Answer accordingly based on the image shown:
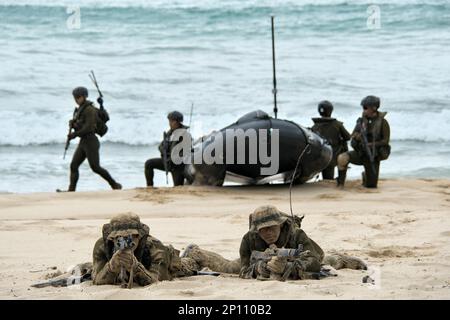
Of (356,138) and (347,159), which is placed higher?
(356,138)

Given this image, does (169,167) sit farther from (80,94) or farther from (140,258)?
(140,258)

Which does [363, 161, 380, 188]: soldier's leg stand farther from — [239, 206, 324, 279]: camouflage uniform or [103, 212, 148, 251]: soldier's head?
[103, 212, 148, 251]: soldier's head

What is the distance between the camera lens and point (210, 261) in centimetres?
1180

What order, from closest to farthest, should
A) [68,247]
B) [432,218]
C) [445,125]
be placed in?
[68,247] → [432,218] → [445,125]

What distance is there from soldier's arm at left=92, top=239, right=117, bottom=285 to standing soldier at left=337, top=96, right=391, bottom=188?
8.01 metres

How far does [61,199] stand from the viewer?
18141 millimetres

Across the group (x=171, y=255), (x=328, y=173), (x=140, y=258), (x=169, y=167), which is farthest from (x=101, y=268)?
(x=328, y=173)

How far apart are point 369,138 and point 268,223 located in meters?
7.94

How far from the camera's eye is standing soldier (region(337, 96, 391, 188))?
18078mm

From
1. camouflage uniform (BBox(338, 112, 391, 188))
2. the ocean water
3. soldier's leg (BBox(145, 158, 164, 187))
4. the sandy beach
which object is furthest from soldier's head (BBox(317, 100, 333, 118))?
the ocean water

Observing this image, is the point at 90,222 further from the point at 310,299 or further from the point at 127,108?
the point at 127,108
